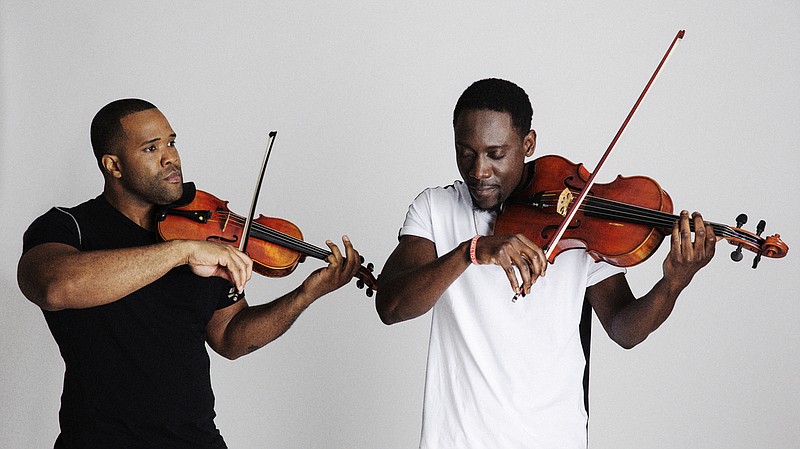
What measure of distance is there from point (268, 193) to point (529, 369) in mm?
1363

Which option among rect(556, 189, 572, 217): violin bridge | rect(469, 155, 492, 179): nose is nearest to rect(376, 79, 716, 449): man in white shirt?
rect(469, 155, 492, 179): nose

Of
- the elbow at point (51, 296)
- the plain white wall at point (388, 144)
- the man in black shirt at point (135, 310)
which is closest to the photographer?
the elbow at point (51, 296)

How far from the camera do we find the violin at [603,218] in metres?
1.79

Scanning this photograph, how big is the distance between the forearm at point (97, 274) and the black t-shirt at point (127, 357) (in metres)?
0.15

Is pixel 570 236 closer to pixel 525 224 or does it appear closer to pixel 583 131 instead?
pixel 525 224

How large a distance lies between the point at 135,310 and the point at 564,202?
3.08 ft

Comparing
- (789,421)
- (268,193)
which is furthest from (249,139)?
(789,421)

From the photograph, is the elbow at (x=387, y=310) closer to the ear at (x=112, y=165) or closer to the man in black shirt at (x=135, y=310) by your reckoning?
the man in black shirt at (x=135, y=310)

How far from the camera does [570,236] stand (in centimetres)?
189

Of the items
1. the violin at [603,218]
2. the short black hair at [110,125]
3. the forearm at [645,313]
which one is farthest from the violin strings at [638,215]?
the short black hair at [110,125]

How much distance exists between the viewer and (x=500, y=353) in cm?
191

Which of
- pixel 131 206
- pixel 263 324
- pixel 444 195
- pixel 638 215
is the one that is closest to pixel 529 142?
pixel 444 195

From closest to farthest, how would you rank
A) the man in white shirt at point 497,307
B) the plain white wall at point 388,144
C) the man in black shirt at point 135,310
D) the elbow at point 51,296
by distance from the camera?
the elbow at point 51,296 < the man in black shirt at point 135,310 < the man in white shirt at point 497,307 < the plain white wall at point 388,144

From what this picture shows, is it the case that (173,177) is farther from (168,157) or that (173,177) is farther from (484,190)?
(484,190)
